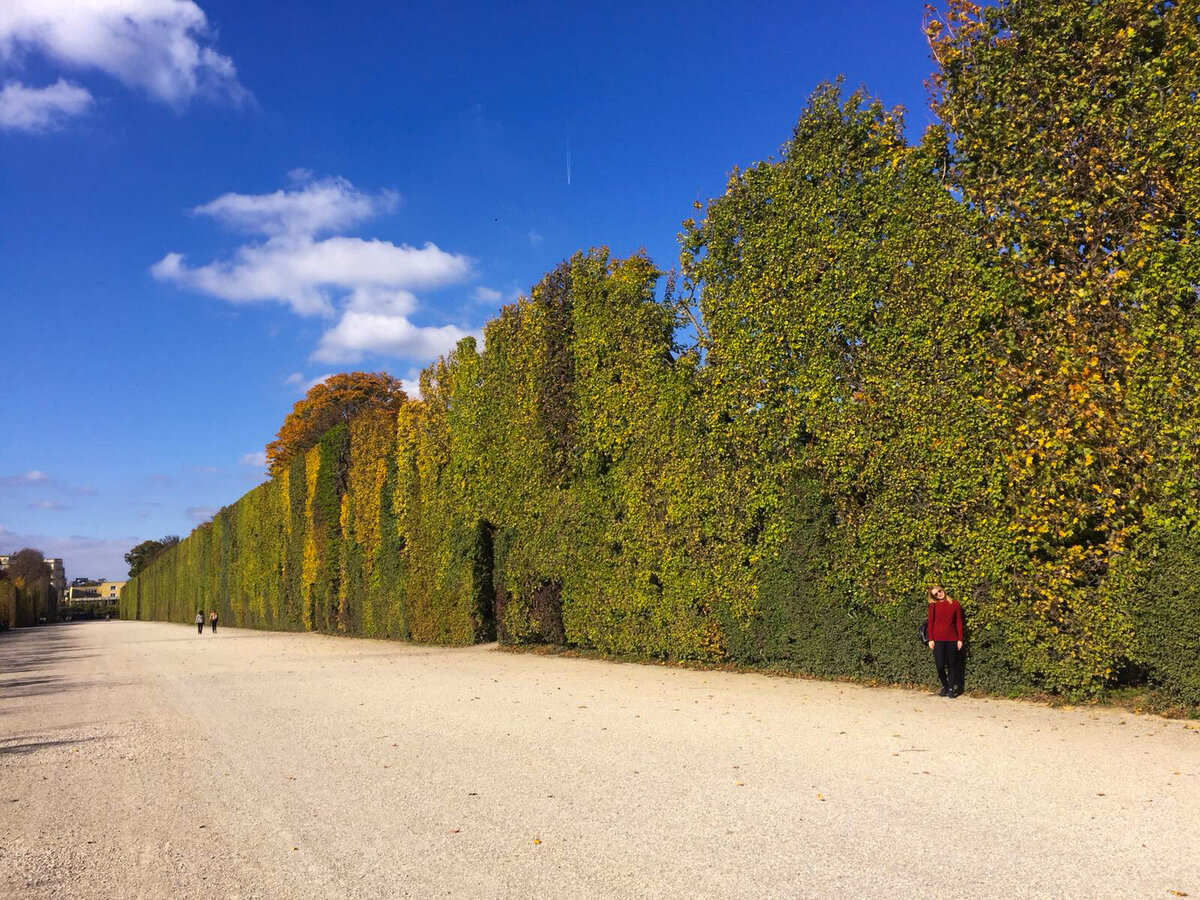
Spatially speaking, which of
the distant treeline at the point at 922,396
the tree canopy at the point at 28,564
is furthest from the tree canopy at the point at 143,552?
the distant treeline at the point at 922,396

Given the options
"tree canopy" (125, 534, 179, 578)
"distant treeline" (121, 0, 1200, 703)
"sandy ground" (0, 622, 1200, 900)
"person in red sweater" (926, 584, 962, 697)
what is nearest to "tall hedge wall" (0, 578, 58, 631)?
"tree canopy" (125, 534, 179, 578)

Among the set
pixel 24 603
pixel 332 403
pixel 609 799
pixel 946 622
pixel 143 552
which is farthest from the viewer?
pixel 143 552

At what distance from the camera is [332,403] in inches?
2228

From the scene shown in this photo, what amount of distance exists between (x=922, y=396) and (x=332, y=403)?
167ft

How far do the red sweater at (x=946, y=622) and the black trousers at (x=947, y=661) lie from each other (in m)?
0.09

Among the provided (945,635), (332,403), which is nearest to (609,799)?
(945,635)

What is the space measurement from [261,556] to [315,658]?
80.8 ft

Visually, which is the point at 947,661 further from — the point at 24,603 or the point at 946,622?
the point at 24,603

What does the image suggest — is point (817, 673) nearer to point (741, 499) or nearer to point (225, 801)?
point (741, 499)

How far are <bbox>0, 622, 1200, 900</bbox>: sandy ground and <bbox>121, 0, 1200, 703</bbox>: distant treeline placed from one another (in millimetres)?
1430

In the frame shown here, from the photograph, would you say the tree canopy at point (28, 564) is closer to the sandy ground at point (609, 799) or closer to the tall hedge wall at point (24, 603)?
the tall hedge wall at point (24, 603)

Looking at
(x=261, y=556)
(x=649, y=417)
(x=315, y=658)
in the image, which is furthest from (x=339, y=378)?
(x=649, y=417)

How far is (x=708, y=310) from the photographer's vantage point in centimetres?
1487

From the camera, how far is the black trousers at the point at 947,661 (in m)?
10.6
